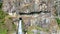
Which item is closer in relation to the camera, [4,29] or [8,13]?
[4,29]

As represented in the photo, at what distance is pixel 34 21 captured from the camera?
10.6 meters

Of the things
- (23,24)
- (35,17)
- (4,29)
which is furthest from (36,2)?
(4,29)

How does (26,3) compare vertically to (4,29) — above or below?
above

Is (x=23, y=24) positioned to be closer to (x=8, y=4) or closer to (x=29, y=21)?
(x=29, y=21)

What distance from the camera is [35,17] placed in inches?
431

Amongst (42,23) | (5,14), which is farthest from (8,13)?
(42,23)

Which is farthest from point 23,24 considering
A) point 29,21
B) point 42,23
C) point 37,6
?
point 37,6

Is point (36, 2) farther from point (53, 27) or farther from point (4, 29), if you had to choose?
point (4, 29)

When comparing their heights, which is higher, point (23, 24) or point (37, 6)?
point (37, 6)

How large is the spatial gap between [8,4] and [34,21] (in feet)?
7.50

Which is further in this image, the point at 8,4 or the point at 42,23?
the point at 8,4

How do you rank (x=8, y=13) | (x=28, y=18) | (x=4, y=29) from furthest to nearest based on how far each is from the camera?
(x=8, y=13), (x=28, y=18), (x=4, y=29)

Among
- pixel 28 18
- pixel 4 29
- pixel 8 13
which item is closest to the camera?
pixel 4 29

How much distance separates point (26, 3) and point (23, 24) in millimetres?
1710
